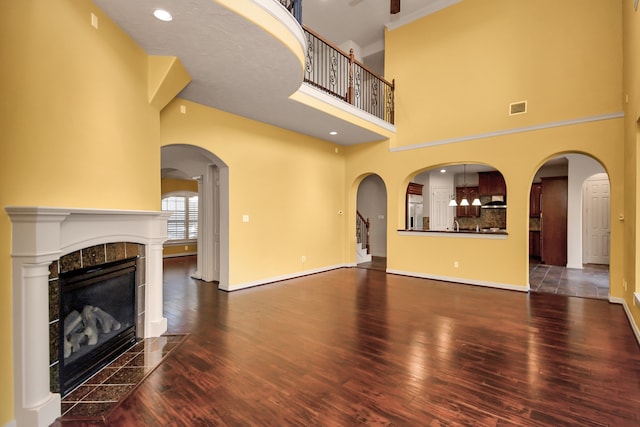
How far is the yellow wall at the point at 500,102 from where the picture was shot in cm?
478

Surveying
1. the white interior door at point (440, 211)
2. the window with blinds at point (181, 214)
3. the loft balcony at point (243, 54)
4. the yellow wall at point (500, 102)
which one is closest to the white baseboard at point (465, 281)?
the yellow wall at point (500, 102)

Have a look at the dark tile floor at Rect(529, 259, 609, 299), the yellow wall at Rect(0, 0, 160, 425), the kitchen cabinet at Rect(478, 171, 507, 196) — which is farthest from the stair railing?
the yellow wall at Rect(0, 0, 160, 425)

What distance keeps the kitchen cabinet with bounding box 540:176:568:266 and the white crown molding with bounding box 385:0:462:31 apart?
209 inches

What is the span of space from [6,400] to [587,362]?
14.6 feet

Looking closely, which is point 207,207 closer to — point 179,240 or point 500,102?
point 179,240

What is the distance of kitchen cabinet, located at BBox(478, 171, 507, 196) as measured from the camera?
9508mm

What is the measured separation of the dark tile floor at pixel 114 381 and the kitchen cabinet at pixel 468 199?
9.40m

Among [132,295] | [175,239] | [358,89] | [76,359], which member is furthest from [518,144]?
[175,239]

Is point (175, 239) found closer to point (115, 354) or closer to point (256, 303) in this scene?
point (256, 303)

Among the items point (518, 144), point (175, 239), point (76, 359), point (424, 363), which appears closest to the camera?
point (76, 359)

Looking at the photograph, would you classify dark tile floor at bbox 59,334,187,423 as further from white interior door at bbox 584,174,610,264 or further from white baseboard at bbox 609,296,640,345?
white interior door at bbox 584,174,610,264

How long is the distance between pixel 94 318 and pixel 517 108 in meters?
6.81

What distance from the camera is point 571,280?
247 inches

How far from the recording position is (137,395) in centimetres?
230
